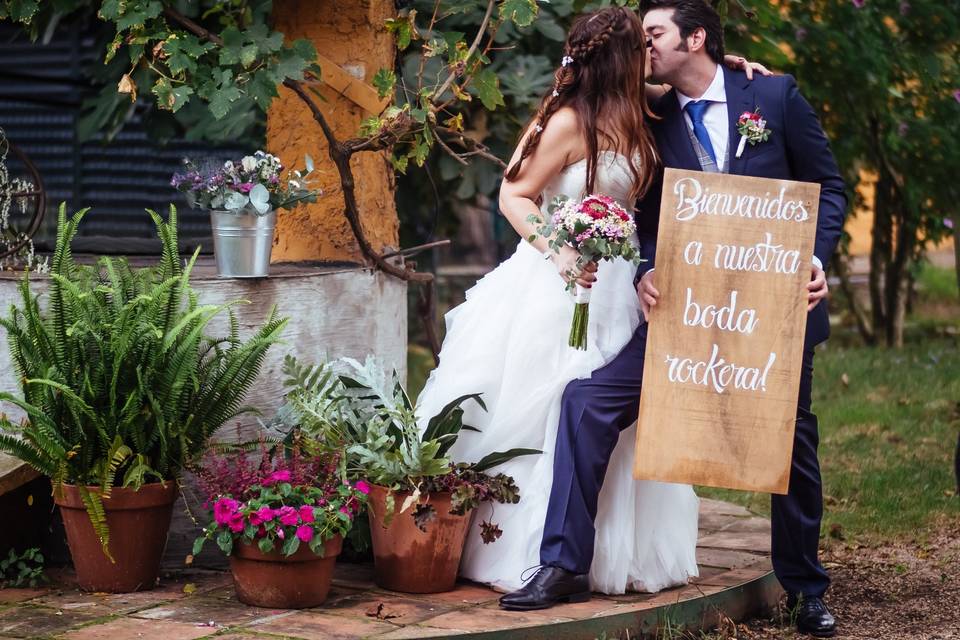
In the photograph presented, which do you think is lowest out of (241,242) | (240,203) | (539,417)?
(539,417)

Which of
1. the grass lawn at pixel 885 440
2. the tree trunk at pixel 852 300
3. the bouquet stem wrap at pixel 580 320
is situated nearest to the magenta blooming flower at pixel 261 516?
the bouquet stem wrap at pixel 580 320

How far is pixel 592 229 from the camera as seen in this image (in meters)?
3.71

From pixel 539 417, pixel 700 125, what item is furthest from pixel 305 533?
pixel 700 125

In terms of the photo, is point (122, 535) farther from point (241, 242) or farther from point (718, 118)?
point (718, 118)

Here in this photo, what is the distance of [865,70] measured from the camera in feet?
29.1

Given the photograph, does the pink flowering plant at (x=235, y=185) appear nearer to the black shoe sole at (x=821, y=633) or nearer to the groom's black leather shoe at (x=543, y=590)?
the groom's black leather shoe at (x=543, y=590)

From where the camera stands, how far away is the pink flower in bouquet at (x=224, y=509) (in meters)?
3.81

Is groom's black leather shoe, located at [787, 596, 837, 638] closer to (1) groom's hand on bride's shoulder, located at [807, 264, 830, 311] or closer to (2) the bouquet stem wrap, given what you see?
(1) groom's hand on bride's shoulder, located at [807, 264, 830, 311]

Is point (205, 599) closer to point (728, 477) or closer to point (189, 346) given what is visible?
point (189, 346)

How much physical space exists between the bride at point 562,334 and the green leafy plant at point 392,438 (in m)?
0.08

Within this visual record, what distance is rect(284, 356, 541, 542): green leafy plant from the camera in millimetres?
4000

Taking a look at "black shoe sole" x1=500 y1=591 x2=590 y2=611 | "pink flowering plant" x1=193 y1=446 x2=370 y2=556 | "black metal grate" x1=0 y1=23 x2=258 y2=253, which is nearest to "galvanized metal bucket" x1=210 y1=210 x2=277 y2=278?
"pink flowering plant" x1=193 y1=446 x2=370 y2=556

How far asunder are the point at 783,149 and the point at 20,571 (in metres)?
2.76

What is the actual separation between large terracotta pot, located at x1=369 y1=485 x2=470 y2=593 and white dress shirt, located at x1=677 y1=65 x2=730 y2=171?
1362mm
